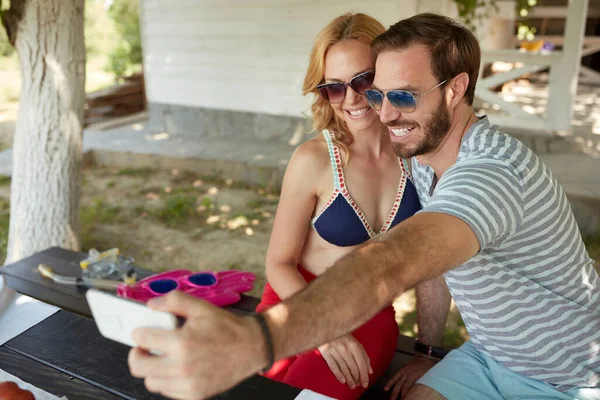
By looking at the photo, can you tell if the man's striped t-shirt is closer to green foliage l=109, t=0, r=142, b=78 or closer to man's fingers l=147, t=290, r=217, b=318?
man's fingers l=147, t=290, r=217, b=318

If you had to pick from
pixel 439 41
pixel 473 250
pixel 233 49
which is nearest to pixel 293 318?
pixel 473 250

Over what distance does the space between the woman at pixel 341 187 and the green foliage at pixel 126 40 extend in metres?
13.3

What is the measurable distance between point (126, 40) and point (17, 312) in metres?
14.6

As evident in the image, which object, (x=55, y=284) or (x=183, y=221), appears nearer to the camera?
(x=55, y=284)

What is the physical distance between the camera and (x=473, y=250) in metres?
1.26

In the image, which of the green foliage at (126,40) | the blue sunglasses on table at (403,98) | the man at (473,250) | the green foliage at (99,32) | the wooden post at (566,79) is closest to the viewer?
the man at (473,250)

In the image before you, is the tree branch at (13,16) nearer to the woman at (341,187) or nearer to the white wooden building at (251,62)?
the woman at (341,187)

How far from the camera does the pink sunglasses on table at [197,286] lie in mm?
2375

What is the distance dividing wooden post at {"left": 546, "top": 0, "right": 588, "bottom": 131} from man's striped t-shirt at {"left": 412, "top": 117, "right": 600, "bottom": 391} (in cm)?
538

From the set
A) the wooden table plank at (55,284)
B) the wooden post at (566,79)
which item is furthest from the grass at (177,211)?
the wooden post at (566,79)

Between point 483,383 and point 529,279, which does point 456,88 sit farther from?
point 483,383

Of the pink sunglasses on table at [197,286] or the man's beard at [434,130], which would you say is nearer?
the man's beard at [434,130]

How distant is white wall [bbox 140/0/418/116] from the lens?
7270 millimetres

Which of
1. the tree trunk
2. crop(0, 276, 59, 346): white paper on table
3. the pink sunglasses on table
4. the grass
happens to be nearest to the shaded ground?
the grass
